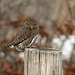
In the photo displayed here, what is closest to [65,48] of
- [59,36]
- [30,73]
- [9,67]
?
[59,36]

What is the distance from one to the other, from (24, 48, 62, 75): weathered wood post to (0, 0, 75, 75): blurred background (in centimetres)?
418

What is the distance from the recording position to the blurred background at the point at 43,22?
22.4 feet

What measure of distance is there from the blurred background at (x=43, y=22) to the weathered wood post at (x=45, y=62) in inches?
165

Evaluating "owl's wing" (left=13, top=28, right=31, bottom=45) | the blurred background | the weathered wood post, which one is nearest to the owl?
"owl's wing" (left=13, top=28, right=31, bottom=45)

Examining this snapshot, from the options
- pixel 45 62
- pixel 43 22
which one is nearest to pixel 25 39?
pixel 45 62

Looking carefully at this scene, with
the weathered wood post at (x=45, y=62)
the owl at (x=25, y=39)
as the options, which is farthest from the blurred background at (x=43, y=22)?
the weathered wood post at (x=45, y=62)

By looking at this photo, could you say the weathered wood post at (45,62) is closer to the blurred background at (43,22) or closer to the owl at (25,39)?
the owl at (25,39)

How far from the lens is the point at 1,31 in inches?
280

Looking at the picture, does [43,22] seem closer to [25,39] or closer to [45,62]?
[25,39]

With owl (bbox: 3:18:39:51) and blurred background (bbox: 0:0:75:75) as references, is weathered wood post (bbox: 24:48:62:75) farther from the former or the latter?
blurred background (bbox: 0:0:75:75)

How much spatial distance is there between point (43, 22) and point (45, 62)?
192 inches

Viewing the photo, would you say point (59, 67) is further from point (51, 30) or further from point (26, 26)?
point (51, 30)

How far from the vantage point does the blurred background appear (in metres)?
6.82

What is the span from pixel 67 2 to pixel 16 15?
69.4 inches
